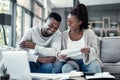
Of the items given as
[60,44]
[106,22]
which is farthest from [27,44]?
[106,22]

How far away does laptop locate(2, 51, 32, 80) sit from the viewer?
1.24m

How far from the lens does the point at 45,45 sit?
2195 mm

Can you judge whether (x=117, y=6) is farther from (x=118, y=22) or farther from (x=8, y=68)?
(x=8, y=68)

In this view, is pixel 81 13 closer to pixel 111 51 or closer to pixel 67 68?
pixel 67 68

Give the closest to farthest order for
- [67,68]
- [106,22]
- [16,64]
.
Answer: [16,64] < [67,68] < [106,22]

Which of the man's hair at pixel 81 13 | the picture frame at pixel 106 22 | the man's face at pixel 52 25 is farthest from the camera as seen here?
the picture frame at pixel 106 22

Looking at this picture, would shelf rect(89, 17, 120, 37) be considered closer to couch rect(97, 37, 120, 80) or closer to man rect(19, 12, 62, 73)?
couch rect(97, 37, 120, 80)

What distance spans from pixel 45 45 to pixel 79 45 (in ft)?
1.18

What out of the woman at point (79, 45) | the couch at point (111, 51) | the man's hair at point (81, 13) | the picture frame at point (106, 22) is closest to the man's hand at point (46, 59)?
the woman at point (79, 45)

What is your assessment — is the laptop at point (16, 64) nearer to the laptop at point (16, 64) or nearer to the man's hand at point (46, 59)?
the laptop at point (16, 64)

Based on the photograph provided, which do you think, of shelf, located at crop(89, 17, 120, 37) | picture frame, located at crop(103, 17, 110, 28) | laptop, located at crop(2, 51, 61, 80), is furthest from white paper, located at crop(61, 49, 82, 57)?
picture frame, located at crop(103, 17, 110, 28)

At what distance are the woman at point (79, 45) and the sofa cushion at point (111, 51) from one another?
1.33 metres

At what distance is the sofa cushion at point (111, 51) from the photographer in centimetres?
341

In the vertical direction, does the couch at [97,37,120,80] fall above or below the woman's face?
below
